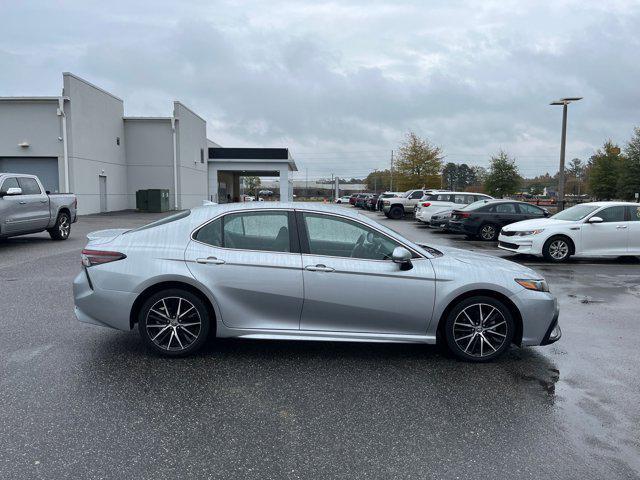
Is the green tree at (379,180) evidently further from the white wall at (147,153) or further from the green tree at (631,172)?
the white wall at (147,153)

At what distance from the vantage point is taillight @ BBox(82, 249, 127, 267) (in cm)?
504

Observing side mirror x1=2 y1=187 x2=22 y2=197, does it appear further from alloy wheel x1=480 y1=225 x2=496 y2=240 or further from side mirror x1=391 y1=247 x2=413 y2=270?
alloy wheel x1=480 y1=225 x2=496 y2=240

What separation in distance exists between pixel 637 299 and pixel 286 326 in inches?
251

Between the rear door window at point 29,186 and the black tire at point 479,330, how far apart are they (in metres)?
12.5

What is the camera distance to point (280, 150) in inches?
1710

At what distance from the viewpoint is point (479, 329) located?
5062 millimetres

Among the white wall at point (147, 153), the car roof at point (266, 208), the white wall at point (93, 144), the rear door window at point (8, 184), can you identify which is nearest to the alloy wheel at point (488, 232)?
the car roof at point (266, 208)

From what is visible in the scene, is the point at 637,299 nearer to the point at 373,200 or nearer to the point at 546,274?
the point at 546,274

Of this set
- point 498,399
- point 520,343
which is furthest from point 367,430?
point 520,343

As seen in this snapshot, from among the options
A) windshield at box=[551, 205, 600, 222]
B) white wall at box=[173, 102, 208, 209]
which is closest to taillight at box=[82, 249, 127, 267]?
windshield at box=[551, 205, 600, 222]

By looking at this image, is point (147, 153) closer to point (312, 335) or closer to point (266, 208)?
point (266, 208)

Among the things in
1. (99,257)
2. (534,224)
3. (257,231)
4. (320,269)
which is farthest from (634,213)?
(99,257)

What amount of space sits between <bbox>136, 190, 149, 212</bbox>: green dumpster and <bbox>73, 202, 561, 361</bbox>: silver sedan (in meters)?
28.6

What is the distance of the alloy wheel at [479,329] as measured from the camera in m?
5.06
